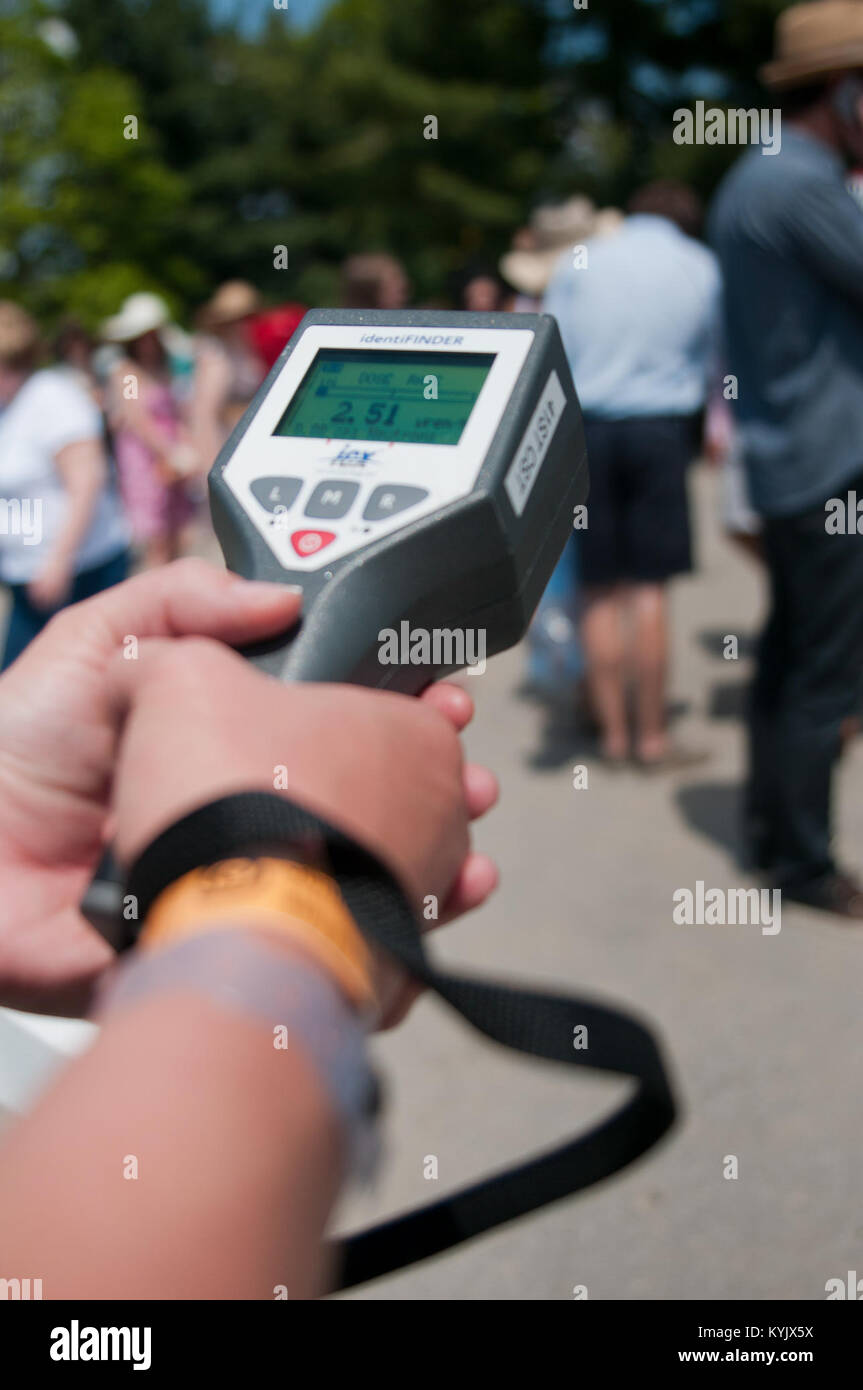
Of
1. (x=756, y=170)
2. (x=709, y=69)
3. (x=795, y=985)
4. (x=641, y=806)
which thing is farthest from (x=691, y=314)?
(x=709, y=69)

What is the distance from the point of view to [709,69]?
22.5 m

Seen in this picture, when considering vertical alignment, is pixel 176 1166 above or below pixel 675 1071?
above

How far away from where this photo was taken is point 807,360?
2.89 meters

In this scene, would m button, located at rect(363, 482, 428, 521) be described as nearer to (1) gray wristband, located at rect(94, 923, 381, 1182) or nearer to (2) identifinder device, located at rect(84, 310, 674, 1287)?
(2) identifinder device, located at rect(84, 310, 674, 1287)

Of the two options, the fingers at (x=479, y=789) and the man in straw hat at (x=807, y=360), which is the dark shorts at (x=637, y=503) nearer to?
the man in straw hat at (x=807, y=360)

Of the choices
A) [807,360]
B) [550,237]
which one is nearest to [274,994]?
[807,360]

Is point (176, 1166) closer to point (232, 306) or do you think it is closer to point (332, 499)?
point (332, 499)

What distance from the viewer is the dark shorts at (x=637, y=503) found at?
386 centimetres

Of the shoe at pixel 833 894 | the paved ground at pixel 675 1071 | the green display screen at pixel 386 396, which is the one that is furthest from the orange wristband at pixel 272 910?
the shoe at pixel 833 894

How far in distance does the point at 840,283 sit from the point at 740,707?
2278 millimetres

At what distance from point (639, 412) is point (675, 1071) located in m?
2.01

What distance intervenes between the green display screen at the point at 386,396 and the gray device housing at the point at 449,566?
0.14 feet

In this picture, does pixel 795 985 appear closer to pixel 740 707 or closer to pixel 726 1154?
pixel 726 1154

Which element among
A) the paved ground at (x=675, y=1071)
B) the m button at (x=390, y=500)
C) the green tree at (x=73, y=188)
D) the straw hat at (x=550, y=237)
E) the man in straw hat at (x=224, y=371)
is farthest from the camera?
the green tree at (x=73, y=188)
